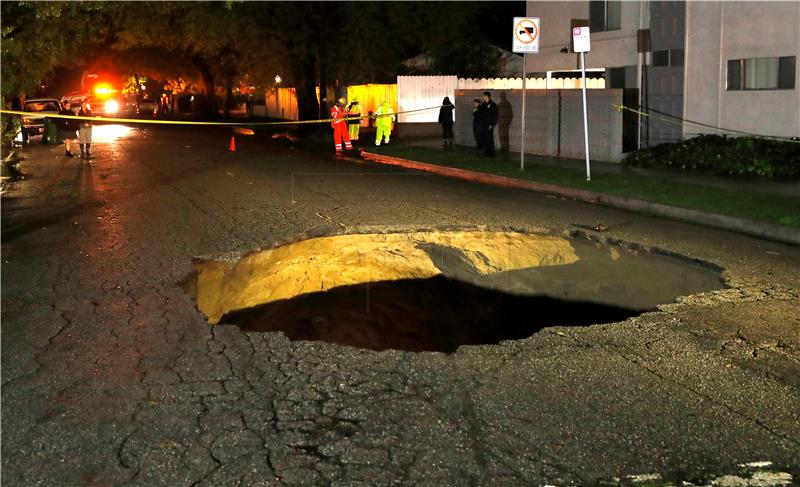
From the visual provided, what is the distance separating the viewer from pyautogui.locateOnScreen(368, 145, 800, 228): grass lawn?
13.0 meters

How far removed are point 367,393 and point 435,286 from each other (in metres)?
3.40

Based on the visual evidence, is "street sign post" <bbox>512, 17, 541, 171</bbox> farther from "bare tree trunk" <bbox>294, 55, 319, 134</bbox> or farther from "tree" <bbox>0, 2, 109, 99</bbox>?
"bare tree trunk" <bbox>294, 55, 319, 134</bbox>

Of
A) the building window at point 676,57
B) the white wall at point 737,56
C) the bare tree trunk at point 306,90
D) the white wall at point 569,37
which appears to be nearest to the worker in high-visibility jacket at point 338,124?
the white wall at point 569,37

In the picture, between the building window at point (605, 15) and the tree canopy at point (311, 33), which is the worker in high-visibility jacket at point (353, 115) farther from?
the building window at point (605, 15)

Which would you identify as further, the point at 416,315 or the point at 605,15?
the point at 605,15

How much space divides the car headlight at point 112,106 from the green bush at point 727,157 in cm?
4627

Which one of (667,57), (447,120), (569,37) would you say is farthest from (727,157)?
(447,120)

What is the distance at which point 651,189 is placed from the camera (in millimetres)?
15891

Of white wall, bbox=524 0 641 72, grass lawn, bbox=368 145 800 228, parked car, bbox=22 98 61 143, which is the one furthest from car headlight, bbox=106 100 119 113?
grass lawn, bbox=368 145 800 228

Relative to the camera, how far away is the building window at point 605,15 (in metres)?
24.4

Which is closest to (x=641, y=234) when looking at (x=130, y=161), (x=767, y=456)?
(x=767, y=456)

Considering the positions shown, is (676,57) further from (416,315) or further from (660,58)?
(416,315)

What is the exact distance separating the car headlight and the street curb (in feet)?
139

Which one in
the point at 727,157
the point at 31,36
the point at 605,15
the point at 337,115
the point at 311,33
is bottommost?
the point at 727,157
